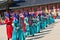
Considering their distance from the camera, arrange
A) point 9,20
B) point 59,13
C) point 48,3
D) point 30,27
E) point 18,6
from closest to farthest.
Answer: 1. point 9,20
2. point 30,27
3. point 59,13
4. point 48,3
5. point 18,6

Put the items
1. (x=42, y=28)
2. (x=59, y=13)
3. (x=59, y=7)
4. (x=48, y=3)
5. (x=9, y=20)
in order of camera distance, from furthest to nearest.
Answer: (x=48, y=3), (x=59, y=7), (x=59, y=13), (x=42, y=28), (x=9, y=20)

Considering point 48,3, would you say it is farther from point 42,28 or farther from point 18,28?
point 18,28

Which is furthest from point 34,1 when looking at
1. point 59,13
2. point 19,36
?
point 19,36

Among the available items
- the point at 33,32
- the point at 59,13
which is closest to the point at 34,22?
the point at 33,32

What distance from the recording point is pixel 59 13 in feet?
126

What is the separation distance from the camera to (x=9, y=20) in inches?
522

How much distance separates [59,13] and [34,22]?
22562mm

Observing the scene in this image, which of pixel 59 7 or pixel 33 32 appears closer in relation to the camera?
pixel 33 32

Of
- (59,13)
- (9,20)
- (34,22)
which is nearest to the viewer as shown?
(9,20)

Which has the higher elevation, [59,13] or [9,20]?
[9,20]

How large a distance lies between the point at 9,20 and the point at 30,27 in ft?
7.68

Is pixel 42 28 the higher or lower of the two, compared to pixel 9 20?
lower

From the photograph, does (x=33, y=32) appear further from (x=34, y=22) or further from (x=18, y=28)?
(x=18, y=28)

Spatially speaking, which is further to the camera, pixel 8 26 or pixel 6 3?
pixel 6 3
